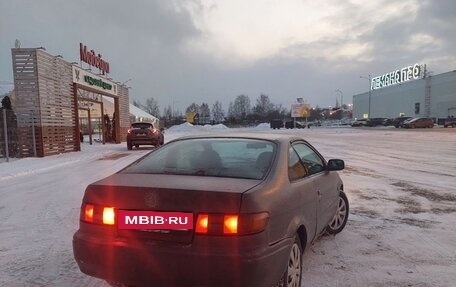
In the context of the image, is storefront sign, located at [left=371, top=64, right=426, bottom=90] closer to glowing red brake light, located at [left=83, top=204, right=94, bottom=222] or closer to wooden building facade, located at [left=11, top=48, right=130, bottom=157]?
wooden building facade, located at [left=11, top=48, right=130, bottom=157]

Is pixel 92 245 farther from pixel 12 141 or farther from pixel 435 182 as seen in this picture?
pixel 12 141

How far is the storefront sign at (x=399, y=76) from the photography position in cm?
8325

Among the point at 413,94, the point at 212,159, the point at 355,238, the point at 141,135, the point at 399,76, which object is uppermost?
the point at 399,76

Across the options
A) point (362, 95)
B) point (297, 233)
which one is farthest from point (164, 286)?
point (362, 95)

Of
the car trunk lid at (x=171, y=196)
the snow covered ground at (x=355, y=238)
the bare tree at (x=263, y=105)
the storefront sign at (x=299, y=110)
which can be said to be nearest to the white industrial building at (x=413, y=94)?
the storefront sign at (x=299, y=110)

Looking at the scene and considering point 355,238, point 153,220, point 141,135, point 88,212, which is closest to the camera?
point 153,220

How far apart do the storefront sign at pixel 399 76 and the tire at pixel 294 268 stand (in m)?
88.3

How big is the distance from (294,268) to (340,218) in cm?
233

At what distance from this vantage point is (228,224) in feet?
9.57

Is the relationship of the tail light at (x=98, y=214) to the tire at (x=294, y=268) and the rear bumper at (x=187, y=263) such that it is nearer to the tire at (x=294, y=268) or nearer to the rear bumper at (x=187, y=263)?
the rear bumper at (x=187, y=263)

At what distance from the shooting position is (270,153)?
385cm

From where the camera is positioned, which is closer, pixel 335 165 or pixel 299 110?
pixel 335 165

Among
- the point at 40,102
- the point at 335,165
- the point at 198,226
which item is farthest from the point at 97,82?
the point at 198,226

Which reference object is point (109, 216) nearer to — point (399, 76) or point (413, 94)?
point (413, 94)
